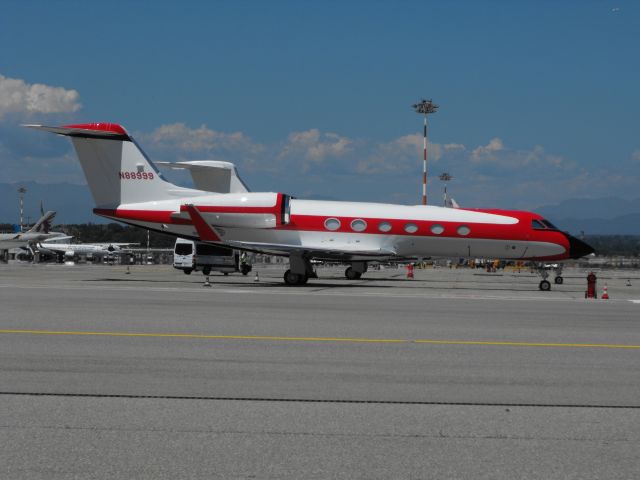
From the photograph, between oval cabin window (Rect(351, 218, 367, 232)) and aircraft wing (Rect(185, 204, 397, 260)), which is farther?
oval cabin window (Rect(351, 218, 367, 232))

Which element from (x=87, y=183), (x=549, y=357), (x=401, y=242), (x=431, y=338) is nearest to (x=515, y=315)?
(x=431, y=338)

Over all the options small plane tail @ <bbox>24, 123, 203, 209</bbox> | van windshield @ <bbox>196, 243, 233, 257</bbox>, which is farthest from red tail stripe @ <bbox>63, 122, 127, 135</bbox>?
van windshield @ <bbox>196, 243, 233, 257</bbox>

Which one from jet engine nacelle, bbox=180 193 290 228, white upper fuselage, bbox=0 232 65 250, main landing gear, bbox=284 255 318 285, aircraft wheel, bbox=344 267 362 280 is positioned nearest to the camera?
main landing gear, bbox=284 255 318 285

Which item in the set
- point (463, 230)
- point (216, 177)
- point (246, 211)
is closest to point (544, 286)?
point (463, 230)

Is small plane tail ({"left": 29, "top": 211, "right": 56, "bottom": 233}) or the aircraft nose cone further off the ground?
small plane tail ({"left": 29, "top": 211, "right": 56, "bottom": 233})

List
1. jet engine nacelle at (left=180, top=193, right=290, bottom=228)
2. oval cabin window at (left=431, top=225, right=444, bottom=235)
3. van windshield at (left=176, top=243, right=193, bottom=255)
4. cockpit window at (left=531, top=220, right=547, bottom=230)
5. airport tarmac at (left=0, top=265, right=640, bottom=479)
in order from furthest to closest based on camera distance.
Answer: van windshield at (left=176, top=243, right=193, bottom=255) < cockpit window at (left=531, top=220, right=547, bottom=230) < jet engine nacelle at (left=180, top=193, right=290, bottom=228) < oval cabin window at (left=431, top=225, right=444, bottom=235) < airport tarmac at (left=0, top=265, right=640, bottom=479)

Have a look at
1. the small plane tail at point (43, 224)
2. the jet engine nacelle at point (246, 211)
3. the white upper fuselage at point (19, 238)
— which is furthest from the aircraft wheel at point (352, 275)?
the small plane tail at point (43, 224)

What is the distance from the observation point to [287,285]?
3170 cm

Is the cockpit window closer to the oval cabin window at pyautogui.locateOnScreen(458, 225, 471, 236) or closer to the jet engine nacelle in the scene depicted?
the oval cabin window at pyautogui.locateOnScreen(458, 225, 471, 236)

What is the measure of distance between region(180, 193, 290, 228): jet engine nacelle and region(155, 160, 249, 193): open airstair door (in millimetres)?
7824

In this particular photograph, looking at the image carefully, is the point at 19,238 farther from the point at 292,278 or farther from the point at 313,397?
the point at 313,397

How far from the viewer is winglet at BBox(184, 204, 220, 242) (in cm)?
3075

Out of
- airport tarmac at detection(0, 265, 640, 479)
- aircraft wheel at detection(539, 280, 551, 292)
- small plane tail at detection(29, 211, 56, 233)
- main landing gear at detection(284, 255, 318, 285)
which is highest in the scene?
small plane tail at detection(29, 211, 56, 233)

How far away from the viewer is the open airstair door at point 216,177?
132 ft
